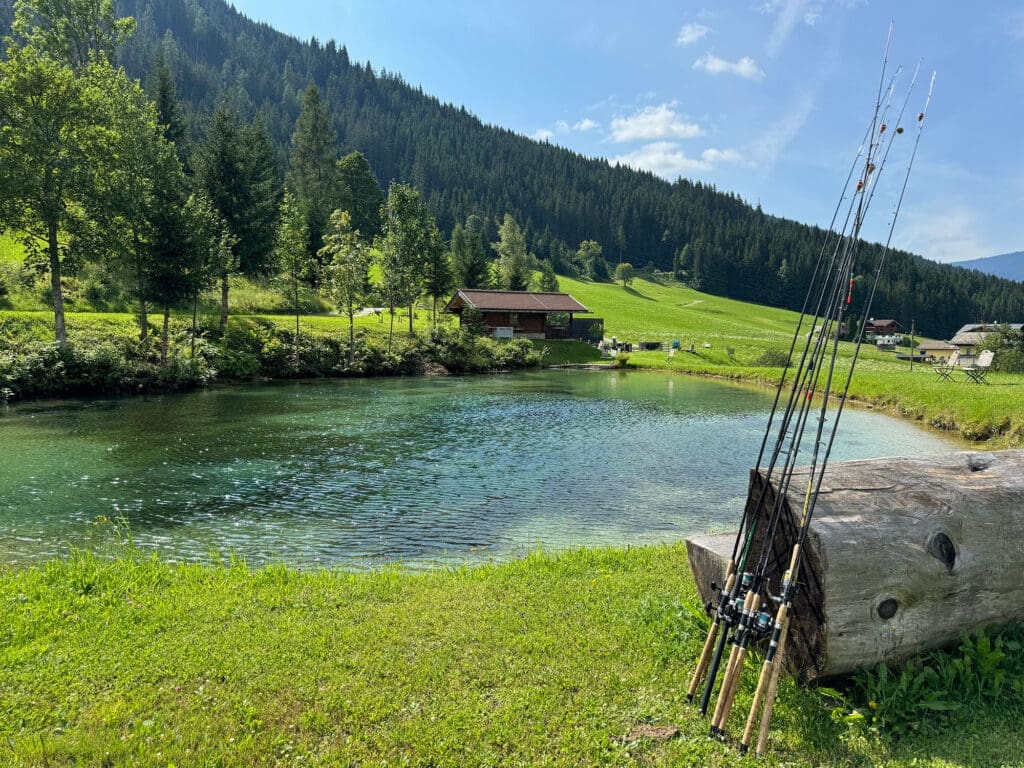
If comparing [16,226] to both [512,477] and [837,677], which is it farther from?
[837,677]

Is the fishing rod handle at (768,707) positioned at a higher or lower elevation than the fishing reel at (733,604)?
lower

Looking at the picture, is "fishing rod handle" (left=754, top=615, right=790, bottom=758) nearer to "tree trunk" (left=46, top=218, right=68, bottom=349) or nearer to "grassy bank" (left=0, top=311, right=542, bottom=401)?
"grassy bank" (left=0, top=311, right=542, bottom=401)

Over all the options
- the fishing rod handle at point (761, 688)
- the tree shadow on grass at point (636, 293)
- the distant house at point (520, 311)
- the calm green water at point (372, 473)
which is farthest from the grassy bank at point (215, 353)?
the tree shadow on grass at point (636, 293)

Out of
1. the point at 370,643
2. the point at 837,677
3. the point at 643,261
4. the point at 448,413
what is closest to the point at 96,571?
the point at 370,643

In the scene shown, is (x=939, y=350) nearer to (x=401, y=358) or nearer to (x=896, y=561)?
(x=401, y=358)

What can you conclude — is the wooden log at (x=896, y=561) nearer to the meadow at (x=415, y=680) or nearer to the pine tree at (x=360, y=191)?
the meadow at (x=415, y=680)

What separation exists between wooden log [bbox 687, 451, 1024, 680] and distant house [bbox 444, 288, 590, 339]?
191 feet

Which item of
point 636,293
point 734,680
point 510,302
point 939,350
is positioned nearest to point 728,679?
point 734,680

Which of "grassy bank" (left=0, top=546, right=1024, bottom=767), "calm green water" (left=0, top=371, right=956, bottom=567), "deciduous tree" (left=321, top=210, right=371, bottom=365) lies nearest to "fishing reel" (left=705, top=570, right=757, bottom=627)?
"grassy bank" (left=0, top=546, right=1024, bottom=767)

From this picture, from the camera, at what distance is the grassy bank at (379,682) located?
4578 millimetres

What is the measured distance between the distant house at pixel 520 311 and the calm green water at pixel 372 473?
32.0 m

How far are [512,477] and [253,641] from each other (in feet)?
37.5

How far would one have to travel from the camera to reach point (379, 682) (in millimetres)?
5477

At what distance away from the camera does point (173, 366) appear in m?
35.2
